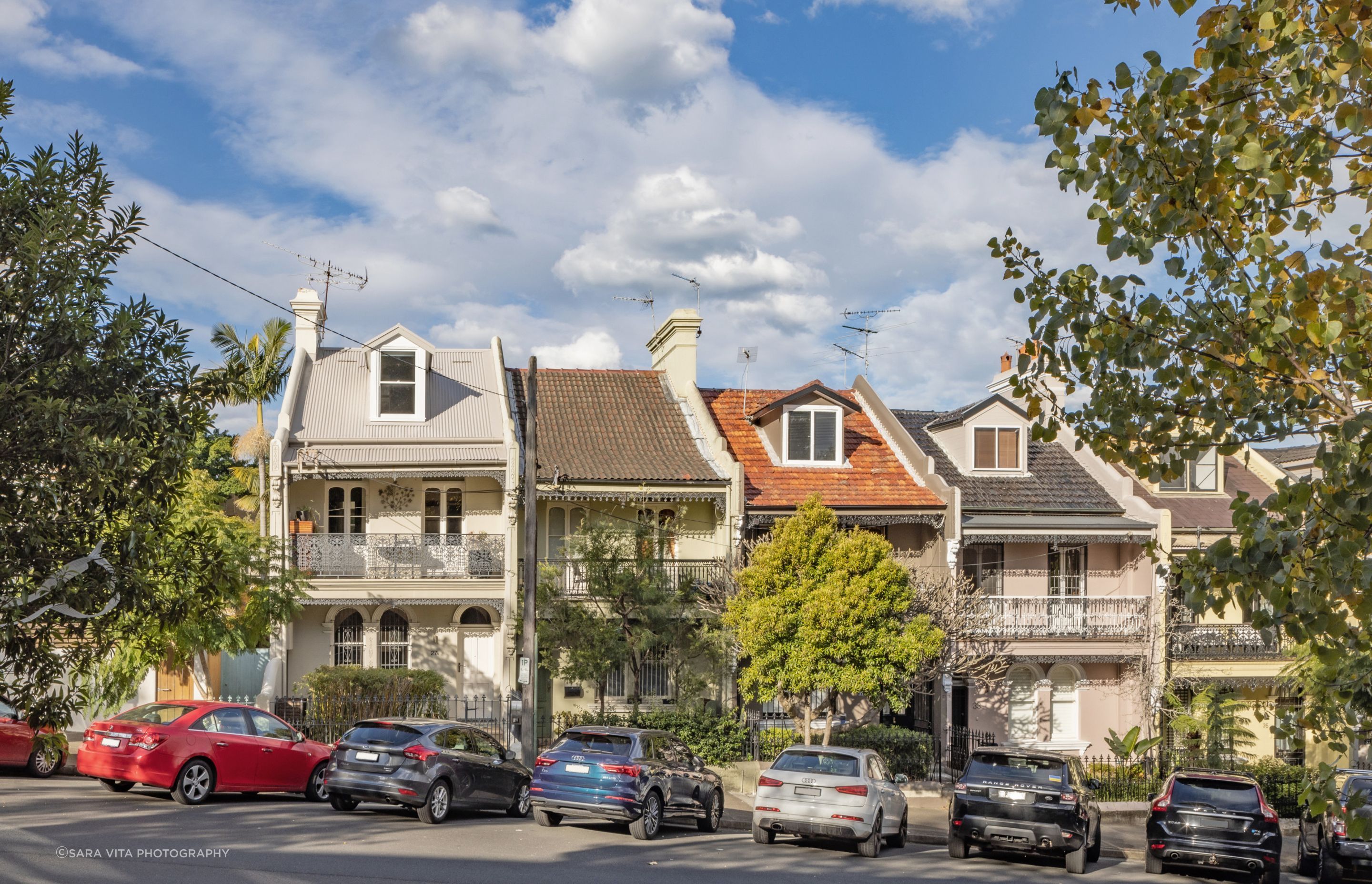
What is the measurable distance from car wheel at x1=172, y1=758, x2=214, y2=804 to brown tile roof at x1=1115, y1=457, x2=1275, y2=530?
22246mm

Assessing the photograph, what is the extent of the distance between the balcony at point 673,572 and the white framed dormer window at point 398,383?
4.61 meters

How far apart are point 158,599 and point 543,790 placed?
35.3 feet

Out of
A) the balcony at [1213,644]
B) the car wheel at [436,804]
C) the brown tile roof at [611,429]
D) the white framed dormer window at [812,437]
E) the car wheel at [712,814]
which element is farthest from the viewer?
the white framed dormer window at [812,437]

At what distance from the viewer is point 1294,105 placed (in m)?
5.85

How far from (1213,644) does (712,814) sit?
54.3 ft

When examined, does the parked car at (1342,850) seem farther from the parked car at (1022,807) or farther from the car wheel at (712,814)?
the car wheel at (712,814)

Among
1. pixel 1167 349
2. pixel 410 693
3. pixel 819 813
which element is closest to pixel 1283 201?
pixel 1167 349

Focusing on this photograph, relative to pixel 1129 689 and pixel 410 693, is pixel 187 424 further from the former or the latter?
pixel 1129 689

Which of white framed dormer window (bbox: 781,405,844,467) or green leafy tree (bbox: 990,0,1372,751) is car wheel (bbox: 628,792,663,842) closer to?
green leafy tree (bbox: 990,0,1372,751)

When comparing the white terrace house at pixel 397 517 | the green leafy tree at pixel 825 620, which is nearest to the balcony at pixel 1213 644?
the green leafy tree at pixel 825 620

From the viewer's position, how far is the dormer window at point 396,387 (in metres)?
29.0

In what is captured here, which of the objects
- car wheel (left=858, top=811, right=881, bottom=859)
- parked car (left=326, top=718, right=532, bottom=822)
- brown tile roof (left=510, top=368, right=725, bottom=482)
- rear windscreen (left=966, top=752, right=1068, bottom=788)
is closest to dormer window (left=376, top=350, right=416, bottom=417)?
brown tile roof (left=510, top=368, right=725, bottom=482)

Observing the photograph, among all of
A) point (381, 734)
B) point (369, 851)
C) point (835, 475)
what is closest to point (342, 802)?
point (381, 734)

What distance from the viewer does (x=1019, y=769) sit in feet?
58.5
